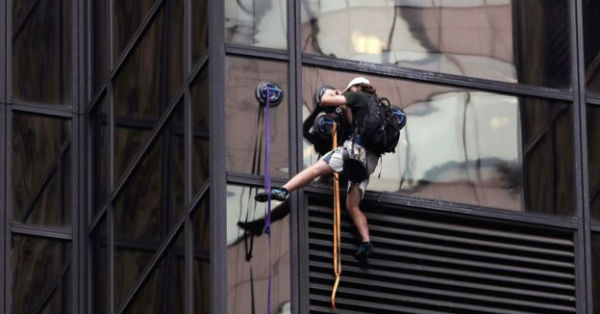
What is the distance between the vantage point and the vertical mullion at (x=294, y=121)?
29391mm

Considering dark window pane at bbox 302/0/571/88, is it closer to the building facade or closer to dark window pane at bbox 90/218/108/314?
the building facade

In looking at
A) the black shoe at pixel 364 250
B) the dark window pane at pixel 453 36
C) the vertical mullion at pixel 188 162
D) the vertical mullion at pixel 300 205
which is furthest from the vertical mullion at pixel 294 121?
the vertical mullion at pixel 188 162

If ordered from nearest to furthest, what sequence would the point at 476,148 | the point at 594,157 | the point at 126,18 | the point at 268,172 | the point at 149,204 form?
→ the point at 268,172
the point at 149,204
the point at 476,148
the point at 594,157
the point at 126,18

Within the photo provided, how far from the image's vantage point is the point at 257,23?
97.8 ft

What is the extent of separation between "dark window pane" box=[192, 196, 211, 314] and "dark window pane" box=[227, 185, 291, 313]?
266 millimetres

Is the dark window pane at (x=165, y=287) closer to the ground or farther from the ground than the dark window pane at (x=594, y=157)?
closer to the ground

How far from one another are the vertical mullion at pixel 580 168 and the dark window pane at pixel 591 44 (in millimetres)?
107

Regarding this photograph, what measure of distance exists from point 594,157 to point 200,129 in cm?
492

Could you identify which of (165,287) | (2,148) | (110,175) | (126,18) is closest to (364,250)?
(165,287)

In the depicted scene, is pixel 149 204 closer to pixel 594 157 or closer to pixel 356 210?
pixel 356 210

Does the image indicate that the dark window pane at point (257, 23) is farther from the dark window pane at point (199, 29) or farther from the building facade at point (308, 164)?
the dark window pane at point (199, 29)

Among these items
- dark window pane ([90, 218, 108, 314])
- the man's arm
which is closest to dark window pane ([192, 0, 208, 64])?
the man's arm

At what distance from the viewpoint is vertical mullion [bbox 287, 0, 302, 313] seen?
29391 millimetres

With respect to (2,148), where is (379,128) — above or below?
below
